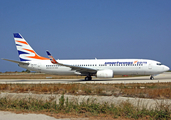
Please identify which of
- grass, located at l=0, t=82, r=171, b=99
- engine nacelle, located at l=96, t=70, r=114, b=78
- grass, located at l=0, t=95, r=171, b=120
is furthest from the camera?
engine nacelle, located at l=96, t=70, r=114, b=78

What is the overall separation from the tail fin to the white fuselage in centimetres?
107

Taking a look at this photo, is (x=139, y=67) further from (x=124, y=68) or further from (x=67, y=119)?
(x=67, y=119)

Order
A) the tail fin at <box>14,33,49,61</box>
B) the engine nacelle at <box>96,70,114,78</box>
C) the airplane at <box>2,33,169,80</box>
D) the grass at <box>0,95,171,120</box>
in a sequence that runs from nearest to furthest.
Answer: the grass at <box>0,95,171,120</box>
the engine nacelle at <box>96,70,114,78</box>
the airplane at <box>2,33,169,80</box>
the tail fin at <box>14,33,49,61</box>

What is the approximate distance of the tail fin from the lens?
102 feet

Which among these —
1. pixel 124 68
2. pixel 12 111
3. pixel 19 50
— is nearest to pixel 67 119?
pixel 12 111

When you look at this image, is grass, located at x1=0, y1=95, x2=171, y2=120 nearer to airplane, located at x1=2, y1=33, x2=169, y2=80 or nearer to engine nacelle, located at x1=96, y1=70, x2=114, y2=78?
airplane, located at x1=2, y1=33, x2=169, y2=80

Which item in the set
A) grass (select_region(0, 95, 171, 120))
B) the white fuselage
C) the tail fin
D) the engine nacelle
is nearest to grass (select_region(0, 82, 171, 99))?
grass (select_region(0, 95, 171, 120))

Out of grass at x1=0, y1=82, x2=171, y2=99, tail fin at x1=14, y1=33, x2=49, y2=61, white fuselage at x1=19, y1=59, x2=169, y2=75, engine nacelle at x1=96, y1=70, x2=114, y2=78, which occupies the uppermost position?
tail fin at x1=14, y1=33, x2=49, y2=61

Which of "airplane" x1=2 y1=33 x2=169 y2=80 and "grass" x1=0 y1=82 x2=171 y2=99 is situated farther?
"airplane" x1=2 y1=33 x2=169 y2=80

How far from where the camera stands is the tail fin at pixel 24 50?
3098 centimetres

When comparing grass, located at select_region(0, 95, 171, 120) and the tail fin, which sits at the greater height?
the tail fin

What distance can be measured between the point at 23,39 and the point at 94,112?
26.0m

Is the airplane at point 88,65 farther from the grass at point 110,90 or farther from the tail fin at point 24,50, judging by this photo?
the grass at point 110,90

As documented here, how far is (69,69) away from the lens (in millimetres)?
29688
